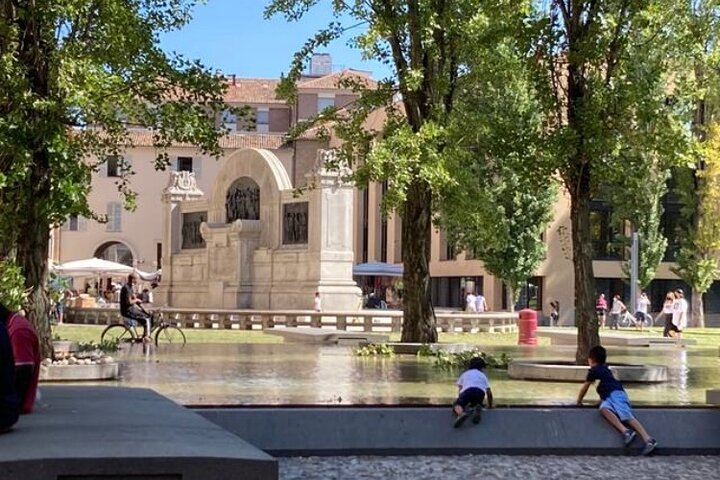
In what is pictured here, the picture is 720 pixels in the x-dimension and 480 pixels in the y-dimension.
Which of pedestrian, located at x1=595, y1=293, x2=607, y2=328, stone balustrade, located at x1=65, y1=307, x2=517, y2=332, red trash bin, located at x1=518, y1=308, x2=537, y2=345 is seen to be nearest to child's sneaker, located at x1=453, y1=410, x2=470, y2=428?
red trash bin, located at x1=518, y1=308, x2=537, y2=345

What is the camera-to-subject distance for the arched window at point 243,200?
4294cm

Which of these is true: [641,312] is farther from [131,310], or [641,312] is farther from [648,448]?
[648,448]

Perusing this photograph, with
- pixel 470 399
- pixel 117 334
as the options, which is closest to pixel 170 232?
pixel 117 334

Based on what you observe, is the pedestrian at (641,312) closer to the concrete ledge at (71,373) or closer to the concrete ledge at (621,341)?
the concrete ledge at (621,341)

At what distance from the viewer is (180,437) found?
761cm

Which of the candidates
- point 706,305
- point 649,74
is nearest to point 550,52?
point 649,74

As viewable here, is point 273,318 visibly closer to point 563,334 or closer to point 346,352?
point 563,334

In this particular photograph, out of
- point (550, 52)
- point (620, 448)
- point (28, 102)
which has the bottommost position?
point (620, 448)

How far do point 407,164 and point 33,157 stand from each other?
8124mm

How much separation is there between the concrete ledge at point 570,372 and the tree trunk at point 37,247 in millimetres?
7601

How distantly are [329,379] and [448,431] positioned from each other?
6947mm

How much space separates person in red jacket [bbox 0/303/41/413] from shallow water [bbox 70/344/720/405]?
4.61 m

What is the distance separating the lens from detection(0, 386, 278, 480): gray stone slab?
21.0 ft

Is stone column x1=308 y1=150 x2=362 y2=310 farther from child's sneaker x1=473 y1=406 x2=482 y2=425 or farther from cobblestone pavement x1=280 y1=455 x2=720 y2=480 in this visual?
cobblestone pavement x1=280 y1=455 x2=720 y2=480
